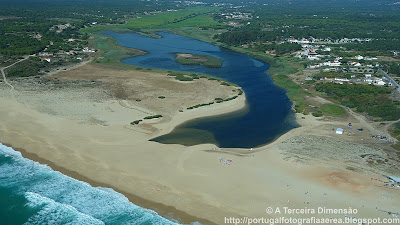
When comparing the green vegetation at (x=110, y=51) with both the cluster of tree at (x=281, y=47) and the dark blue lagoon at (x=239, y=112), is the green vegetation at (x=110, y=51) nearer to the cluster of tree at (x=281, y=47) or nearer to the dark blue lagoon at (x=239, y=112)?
the dark blue lagoon at (x=239, y=112)

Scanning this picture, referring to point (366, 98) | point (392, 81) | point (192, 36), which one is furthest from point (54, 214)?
point (192, 36)

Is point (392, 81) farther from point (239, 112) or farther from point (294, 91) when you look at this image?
point (239, 112)

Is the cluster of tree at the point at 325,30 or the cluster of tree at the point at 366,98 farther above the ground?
the cluster of tree at the point at 325,30

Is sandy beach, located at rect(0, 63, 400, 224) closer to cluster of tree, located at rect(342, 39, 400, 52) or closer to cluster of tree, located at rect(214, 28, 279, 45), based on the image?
cluster of tree, located at rect(342, 39, 400, 52)

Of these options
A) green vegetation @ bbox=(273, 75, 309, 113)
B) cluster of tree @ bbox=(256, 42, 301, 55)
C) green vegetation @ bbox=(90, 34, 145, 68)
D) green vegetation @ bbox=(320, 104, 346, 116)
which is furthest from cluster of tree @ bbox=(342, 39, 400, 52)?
green vegetation @ bbox=(90, 34, 145, 68)

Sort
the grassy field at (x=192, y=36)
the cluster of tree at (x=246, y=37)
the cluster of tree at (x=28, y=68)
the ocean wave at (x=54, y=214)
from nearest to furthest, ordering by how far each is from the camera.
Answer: the ocean wave at (x=54, y=214), the grassy field at (x=192, y=36), the cluster of tree at (x=28, y=68), the cluster of tree at (x=246, y=37)

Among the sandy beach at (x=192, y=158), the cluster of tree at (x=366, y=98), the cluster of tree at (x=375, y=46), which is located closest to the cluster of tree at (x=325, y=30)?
the cluster of tree at (x=375, y=46)
